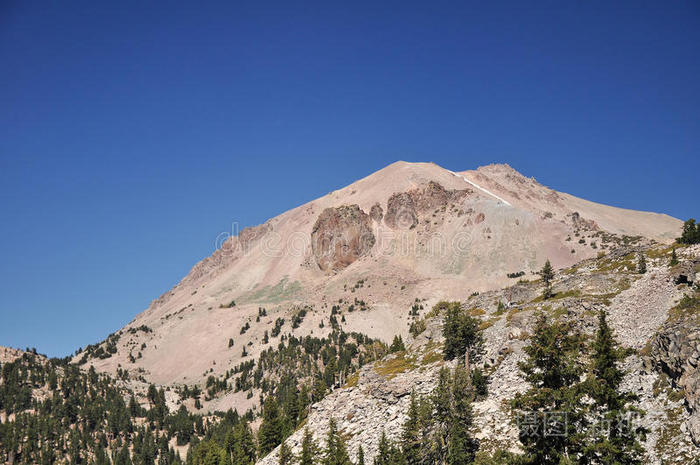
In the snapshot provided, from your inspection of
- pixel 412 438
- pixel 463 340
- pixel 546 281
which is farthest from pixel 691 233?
pixel 412 438

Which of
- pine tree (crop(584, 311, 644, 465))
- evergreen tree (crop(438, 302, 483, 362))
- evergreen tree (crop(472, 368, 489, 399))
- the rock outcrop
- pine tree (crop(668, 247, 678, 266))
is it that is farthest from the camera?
evergreen tree (crop(438, 302, 483, 362))

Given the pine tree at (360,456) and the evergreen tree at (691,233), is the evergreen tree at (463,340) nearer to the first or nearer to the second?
the pine tree at (360,456)

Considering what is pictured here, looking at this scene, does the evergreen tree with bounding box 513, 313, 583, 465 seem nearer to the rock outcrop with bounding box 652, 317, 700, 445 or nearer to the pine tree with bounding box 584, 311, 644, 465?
the pine tree with bounding box 584, 311, 644, 465


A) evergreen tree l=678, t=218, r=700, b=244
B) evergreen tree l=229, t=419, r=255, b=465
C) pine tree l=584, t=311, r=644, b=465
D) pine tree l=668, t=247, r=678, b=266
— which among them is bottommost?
evergreen tree l=229, t=419, r=255, b=465

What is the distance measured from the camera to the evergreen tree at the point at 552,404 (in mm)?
36844

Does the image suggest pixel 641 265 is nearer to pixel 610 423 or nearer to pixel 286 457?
pixel 610 423

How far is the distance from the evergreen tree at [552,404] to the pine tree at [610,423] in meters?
1.33

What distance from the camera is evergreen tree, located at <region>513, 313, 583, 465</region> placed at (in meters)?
36.8

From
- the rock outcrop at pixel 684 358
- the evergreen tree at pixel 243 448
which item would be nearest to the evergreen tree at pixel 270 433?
the evergreen tree at pixel 243 448

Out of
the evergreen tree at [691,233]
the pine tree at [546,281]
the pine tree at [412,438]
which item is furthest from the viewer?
the pine tree at [546,281]

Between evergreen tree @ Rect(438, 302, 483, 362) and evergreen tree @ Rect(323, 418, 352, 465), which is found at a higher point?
evergreen tree @ Rect(438, 302, 483, 362)

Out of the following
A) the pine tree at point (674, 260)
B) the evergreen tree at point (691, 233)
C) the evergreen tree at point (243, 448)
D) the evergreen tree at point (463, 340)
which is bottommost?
the evergreen tree at point (243, 448)

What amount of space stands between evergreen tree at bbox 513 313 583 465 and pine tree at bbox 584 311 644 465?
1335mm

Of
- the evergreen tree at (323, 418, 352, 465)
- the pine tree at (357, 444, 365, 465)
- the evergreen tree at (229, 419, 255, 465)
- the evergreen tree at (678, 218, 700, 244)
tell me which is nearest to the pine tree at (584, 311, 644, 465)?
the pine tree at (357, 444, 365, 465)
